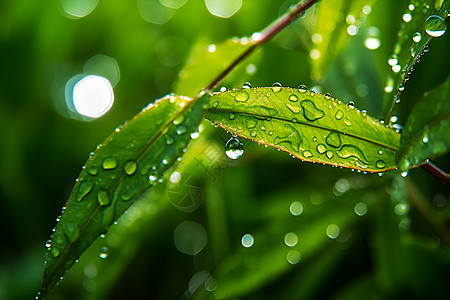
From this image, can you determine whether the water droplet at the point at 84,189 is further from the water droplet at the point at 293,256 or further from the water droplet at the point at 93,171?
the water droplet at the point at 293,256

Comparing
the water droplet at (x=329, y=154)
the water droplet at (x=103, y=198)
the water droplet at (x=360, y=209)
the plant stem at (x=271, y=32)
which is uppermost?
the plant stem at (x=271, y=32)

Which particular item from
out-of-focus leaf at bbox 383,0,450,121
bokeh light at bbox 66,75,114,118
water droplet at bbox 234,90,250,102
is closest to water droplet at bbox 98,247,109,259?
water droplet at bbox 234,90,250,102

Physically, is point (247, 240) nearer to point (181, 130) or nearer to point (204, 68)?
point (204, 68)

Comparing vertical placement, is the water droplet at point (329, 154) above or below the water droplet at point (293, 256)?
above

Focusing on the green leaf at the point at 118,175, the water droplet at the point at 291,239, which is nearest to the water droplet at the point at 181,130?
the green leaf at the point at 118,175

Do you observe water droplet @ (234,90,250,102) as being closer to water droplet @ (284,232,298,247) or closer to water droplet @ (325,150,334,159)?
water droplet @ (325,150,334,159)

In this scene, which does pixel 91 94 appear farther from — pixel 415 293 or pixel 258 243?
pixel 415 293

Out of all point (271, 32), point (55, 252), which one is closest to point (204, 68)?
point (271, 32)
